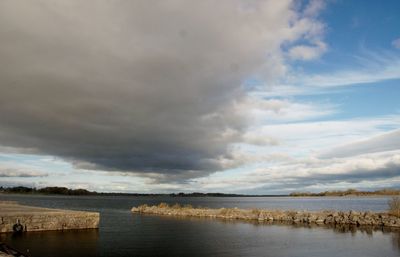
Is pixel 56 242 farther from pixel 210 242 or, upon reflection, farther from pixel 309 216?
pixel 309 216

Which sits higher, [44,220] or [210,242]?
[44,220]

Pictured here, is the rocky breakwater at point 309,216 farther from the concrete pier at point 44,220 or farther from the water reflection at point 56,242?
the water reflection at point 56,242

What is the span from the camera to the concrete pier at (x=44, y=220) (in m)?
46.4

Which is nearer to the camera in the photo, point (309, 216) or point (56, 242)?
point (56, 242)

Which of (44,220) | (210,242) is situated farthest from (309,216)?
(44,220)

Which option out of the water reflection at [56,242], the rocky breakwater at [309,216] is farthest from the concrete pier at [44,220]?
the rocky breakwater at [309,216]

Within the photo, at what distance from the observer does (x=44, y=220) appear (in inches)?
1925

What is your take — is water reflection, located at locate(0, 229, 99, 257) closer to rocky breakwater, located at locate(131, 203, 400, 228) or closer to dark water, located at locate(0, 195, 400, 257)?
dark water, located at locate(0, 195, 400, 257)

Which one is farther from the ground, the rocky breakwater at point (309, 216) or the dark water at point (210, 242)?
the rocky breakwater at point (309, 216)

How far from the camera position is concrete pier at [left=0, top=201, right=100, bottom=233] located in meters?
46.4

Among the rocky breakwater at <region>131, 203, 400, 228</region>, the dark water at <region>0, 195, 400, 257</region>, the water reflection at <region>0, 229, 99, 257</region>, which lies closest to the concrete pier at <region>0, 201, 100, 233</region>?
the water reflection at <region>0, 229, 99, 257</region>

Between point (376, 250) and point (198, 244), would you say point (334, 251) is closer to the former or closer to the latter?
point (376, 250)

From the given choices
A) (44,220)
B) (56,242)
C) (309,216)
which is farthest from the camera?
(309,216)

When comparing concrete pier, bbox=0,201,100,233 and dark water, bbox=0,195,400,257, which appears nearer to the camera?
dark water, bbox=0,195,400,257
